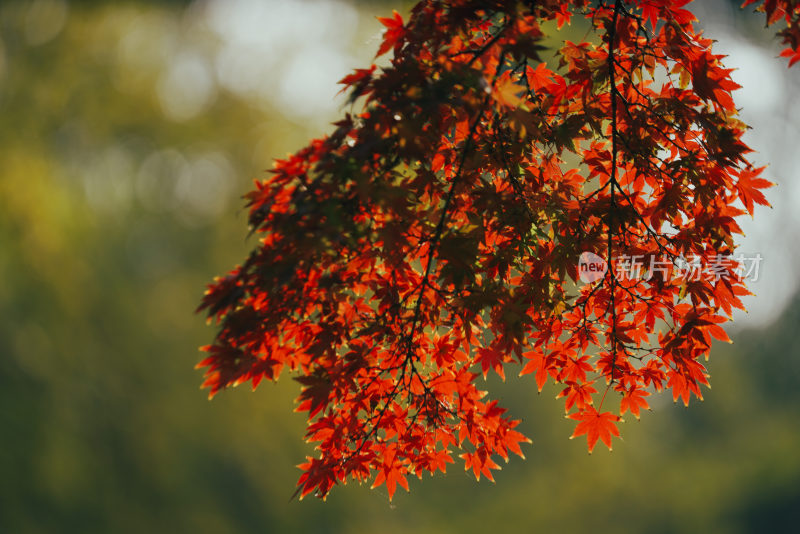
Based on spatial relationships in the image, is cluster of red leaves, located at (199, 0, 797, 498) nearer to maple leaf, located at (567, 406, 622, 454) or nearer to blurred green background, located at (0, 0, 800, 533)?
maple leaf, located at (567, 406, 622, 454)

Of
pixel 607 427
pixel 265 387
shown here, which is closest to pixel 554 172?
pixel 607 427

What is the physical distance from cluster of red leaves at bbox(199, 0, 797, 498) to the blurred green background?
5849 mm

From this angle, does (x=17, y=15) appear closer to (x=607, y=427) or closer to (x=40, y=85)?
(x=40, y=85)

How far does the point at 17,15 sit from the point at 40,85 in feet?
3.16

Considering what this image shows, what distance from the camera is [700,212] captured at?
1.80 m

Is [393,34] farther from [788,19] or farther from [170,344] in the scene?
[170,344]

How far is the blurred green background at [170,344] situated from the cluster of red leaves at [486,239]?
5849mm

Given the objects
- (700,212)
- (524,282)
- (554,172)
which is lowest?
(524,282)

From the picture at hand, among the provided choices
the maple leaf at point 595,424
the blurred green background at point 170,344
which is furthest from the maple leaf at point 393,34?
the blurred green background at point 170,344

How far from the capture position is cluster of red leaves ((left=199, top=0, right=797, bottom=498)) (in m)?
1.48

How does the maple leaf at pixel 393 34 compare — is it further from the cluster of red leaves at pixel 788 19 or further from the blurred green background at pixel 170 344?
the blurred green background at pixel 170 344

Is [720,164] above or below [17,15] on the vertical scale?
below

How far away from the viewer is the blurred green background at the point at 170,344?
6957 millimetres

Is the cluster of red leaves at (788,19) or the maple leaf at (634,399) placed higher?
the cluster of red leaves at (788,19)
